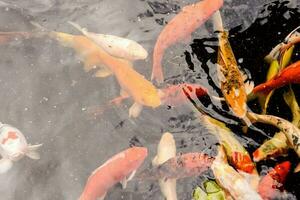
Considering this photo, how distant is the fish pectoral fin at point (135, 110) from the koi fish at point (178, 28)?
284 millimetres

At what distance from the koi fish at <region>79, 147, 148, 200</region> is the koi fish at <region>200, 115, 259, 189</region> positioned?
63cm

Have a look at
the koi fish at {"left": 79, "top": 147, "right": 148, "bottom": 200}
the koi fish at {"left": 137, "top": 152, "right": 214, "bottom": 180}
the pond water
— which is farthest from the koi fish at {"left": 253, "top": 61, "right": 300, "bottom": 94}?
the koi fish at {"left": 79, "top": 147, "right": 148, "bottom": 200}

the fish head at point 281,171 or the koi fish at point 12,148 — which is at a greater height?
the fish head at point 281,171

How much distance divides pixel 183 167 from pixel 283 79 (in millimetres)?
1016

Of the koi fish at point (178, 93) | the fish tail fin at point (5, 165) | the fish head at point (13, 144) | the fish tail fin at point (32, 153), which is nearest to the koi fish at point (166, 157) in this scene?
the koi fish at point (178, 93)

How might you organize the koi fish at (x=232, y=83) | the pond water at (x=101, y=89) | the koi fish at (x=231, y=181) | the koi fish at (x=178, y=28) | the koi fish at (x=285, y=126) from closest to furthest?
1. the koi fish at (x=231, y=181)
2. the koi fish at (x=285, y=126)
3. the koi fish at (x=232, y=83)
4. the pond water at (x=101, y=89)
5. the koi fish at (x=178, y=28)

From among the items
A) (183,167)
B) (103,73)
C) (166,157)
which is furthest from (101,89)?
(183,167)

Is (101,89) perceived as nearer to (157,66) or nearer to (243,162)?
(157,66)

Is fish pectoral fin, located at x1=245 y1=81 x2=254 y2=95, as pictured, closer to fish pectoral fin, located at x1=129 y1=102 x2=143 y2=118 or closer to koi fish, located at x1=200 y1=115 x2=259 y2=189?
koi fish, located at x1=200 y1=115 x2=259 y2=189

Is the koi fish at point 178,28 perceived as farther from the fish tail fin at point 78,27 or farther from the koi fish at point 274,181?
the koi fish at point 274,181

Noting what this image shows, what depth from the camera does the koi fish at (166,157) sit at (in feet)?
11.7

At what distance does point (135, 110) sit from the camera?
12.9 ft

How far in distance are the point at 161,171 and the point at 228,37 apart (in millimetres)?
1436

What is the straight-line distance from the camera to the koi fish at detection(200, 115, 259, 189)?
344cm
